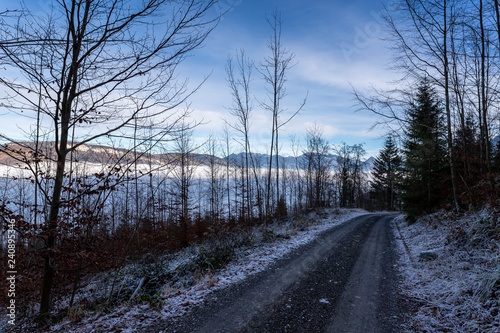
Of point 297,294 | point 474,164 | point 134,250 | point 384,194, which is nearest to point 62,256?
point 297,294

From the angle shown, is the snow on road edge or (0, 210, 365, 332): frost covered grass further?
(0, 210, 365, 332): frost covered grass

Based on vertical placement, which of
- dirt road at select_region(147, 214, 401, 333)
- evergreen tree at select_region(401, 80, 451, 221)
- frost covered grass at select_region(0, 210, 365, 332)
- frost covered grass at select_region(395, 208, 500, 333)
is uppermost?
evergreen tree at select_region(401, 80, 451, 221)

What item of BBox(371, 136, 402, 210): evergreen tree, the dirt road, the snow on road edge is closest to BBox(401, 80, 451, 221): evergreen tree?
the dirt road

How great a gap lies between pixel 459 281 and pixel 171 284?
7.71m

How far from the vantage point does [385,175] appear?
4141 centimetres

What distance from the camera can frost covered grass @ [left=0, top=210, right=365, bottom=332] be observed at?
4.09 m

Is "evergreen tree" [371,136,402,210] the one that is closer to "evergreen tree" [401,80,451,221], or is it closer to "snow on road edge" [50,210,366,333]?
"evergreen tree" [401,80,451,221]

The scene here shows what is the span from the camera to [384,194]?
43.2 m

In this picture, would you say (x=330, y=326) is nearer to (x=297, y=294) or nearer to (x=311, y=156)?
(x=297, y=294)

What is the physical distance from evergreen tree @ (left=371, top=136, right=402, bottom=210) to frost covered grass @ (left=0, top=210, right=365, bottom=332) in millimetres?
34213

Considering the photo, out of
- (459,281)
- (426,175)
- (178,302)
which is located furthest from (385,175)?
(178,302)

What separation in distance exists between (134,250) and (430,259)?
12.8 metres

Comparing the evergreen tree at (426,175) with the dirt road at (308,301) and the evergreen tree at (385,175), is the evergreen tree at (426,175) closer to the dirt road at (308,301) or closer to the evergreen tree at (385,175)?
the dirt road at (308,301)

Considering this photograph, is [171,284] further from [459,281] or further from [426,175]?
[426,175]
